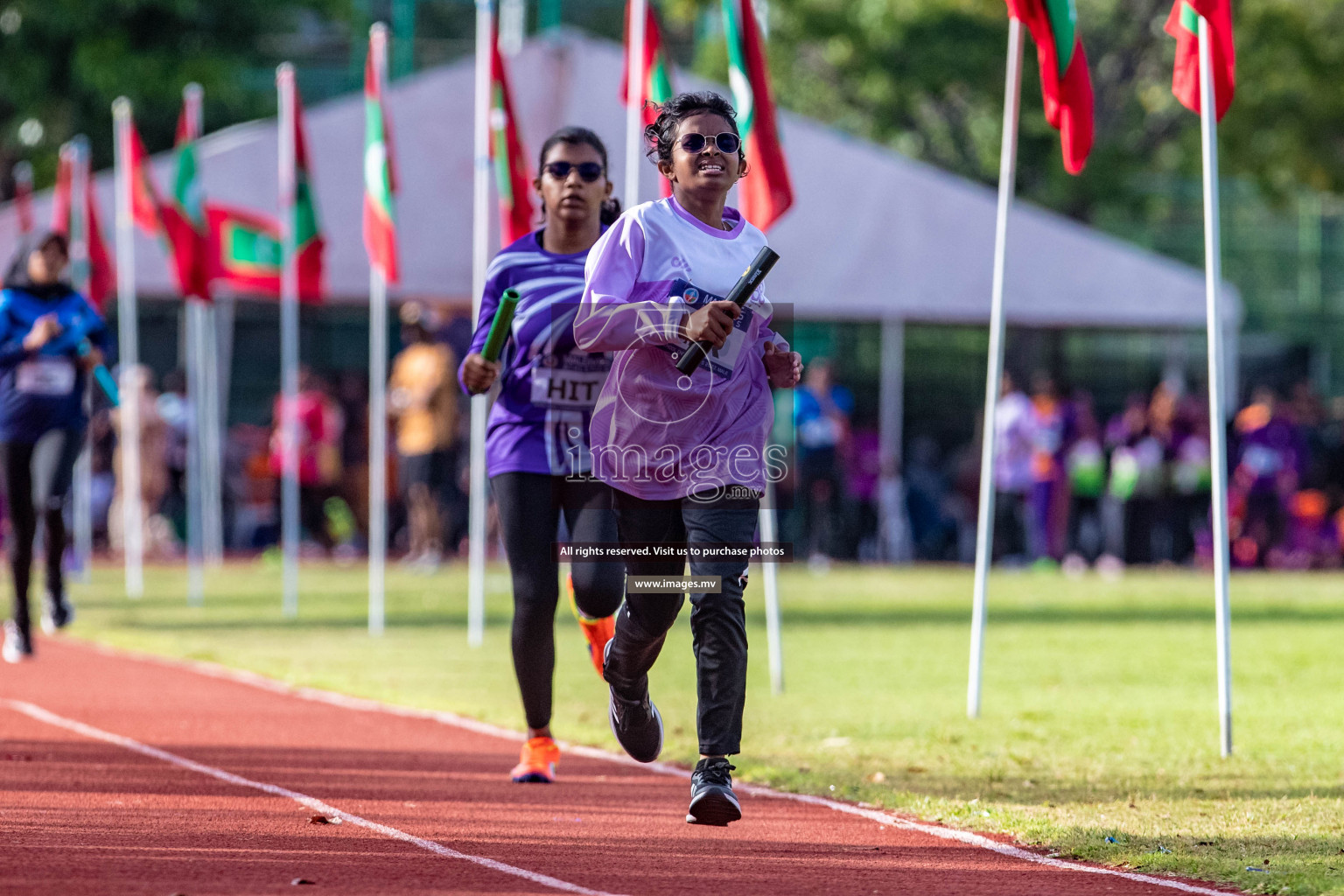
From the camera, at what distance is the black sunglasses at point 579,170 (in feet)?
23.4

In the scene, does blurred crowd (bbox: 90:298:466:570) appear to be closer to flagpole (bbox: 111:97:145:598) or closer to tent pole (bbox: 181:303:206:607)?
tent pole (bbox: 181:303:206:607)

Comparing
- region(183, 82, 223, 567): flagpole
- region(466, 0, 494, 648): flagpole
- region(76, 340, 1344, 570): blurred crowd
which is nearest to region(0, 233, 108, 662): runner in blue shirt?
region(466, 0, 494, 648): flagpole

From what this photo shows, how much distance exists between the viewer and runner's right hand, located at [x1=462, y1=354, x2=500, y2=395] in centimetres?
669

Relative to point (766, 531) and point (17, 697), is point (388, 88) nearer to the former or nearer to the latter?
point (766, 531)

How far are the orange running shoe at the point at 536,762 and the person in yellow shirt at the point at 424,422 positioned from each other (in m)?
11.6

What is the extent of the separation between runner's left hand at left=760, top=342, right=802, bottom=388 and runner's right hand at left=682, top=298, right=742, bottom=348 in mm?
327

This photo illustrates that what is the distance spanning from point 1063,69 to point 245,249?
1151 centimetres

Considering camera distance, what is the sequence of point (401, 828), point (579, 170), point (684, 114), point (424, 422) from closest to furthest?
1. point (684, 114)
2. point (401, 828)
3. point (579, 170)
4. point (424, 422)

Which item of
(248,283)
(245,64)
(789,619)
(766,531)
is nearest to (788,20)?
(245,64)

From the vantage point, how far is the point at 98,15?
2588 cm

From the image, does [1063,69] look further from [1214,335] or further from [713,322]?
[713,322]

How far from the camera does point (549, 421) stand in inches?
275

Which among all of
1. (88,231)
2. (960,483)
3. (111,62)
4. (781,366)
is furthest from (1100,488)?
(781,366)

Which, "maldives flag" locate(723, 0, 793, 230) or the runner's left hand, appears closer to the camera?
the runner's left hand
